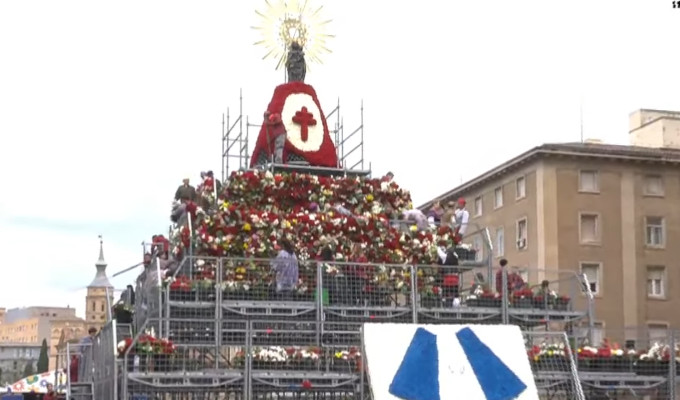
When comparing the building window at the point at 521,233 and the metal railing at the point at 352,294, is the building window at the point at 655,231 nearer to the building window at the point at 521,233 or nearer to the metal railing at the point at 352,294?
the building window at the point at 521,233

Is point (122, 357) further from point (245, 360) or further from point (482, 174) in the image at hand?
point (482, 174)

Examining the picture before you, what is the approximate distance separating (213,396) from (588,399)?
8441 mm

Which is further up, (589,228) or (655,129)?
(655,129)

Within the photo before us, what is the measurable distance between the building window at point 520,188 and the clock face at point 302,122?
116 ft

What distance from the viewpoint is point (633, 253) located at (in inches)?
2581

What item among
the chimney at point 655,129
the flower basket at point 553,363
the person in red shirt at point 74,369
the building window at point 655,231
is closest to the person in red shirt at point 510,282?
the flower basket at point 553,363

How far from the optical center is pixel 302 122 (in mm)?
33250

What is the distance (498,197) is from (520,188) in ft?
10.8

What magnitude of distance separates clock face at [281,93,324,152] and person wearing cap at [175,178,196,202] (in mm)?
3986

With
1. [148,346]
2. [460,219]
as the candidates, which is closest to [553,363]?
[460,219]

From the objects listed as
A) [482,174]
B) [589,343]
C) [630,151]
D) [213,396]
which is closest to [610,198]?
[630,151]

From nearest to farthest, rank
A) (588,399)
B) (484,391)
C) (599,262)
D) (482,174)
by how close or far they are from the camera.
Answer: (484,391) < (588,399) < (599,262) < (482,174)

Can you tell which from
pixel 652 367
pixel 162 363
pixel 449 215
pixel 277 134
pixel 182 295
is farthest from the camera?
pixel 277 134

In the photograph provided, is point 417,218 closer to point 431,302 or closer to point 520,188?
point 431,302
